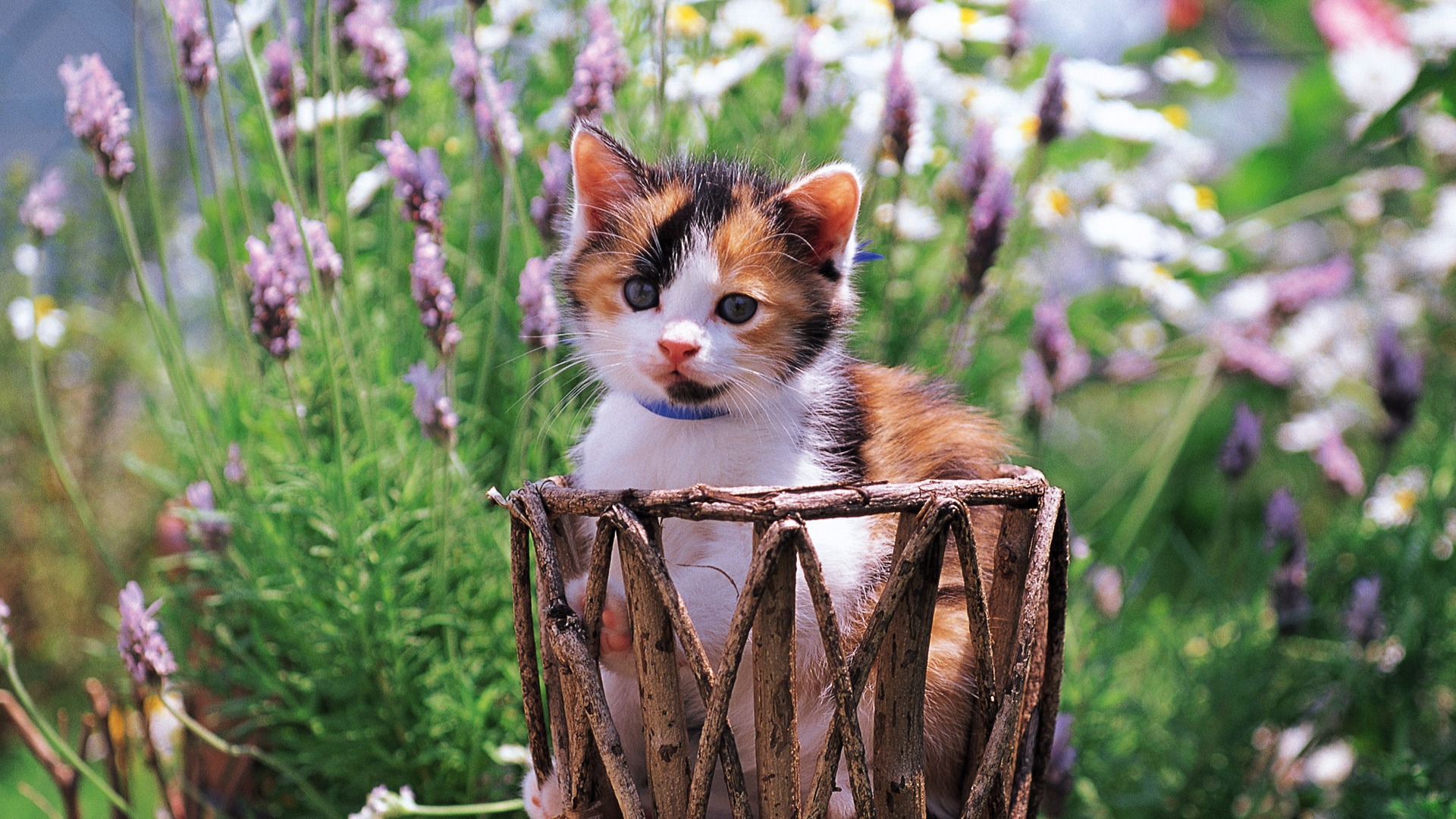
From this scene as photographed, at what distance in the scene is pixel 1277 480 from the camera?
2.59 metres

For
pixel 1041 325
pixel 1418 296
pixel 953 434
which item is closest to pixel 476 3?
pixel 953 434

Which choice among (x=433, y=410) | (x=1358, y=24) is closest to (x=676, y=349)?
(x=433, y=410)

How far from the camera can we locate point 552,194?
118 cm

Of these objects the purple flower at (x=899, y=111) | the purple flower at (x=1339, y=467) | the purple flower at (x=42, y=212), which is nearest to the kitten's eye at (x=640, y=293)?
the purple flower at (x=899, y=111)

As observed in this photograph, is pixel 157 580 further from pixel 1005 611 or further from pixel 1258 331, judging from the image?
pixel 1258 331

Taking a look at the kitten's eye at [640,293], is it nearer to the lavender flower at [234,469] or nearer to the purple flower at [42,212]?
the lavender flower at [234,469]

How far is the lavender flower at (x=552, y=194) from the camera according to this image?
1.16 metres

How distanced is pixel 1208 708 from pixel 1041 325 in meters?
0.56

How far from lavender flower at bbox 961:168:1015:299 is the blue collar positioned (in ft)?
1.55

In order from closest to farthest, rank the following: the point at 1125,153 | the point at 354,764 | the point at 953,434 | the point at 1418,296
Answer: the point at 953,434 < the point at 354,764 < the point at 1125,153 < the point at 1418,296

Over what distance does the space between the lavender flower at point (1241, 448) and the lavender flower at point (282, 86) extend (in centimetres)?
128

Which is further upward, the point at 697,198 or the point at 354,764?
the point at 697,198

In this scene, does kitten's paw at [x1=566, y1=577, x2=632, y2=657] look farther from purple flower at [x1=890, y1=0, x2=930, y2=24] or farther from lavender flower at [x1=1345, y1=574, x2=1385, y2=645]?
lavender flower at [x1=1345, y1=574, x2=1385, y2=645]

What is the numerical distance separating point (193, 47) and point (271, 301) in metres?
0.29
